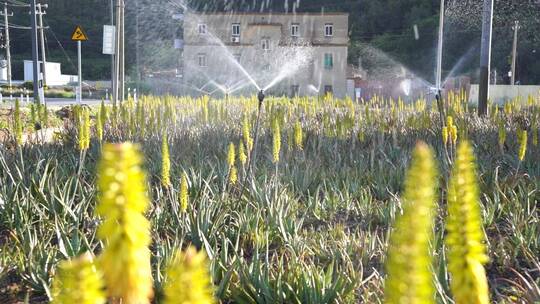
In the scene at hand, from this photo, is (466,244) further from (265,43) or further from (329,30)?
(329,30)

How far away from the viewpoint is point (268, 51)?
41594 mm

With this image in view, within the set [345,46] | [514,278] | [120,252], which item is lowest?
[514,278]

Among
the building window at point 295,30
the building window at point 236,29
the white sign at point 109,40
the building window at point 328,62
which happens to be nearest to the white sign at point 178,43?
the building window at point 236,29

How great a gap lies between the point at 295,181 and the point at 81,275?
4657 millimetres

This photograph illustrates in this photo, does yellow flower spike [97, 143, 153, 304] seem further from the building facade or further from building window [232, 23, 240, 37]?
building window [232, 23, 240, 37]

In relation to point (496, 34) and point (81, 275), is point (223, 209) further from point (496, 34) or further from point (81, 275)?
point (496, 34)

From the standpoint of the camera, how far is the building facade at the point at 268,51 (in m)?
38.8

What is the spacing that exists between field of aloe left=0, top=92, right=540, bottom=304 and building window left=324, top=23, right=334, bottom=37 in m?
38.3

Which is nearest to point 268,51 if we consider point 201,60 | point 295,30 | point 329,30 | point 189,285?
point 201,60

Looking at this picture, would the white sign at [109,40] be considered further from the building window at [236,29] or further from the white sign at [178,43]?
the building window at [236,29]

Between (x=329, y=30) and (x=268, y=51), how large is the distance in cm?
785

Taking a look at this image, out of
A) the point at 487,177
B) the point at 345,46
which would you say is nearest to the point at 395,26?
the point at 345,46

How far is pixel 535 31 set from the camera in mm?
45469

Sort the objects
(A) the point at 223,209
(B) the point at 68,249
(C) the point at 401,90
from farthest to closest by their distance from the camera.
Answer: (C) the point at 401,90, (A) the point at 223,209, (B) the point at 68,249
